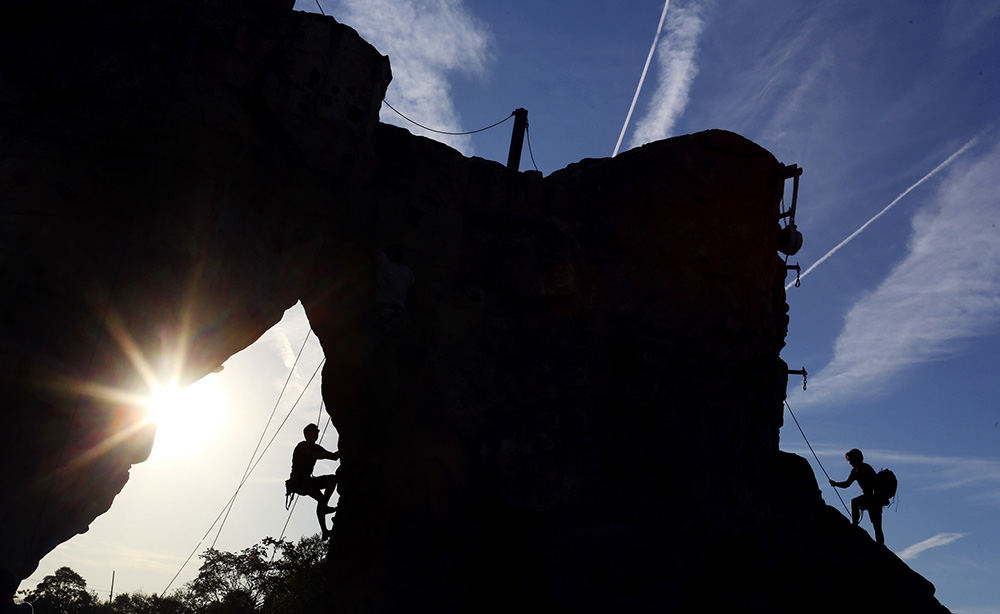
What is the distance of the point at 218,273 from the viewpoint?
40.9ft

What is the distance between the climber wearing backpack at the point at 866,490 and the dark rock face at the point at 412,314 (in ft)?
3.95

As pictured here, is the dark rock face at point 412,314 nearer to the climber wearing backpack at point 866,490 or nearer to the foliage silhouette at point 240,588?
the climber wearing backpack at point 866,490

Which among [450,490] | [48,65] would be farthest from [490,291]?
[48,65]

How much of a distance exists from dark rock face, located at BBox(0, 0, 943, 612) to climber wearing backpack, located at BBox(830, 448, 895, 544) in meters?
1.20

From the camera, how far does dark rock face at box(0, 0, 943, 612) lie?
1148 cm

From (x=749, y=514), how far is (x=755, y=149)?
8.16 m

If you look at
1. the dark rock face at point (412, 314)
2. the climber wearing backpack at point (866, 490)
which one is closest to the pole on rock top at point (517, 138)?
the dark rock face at point (412, 314)

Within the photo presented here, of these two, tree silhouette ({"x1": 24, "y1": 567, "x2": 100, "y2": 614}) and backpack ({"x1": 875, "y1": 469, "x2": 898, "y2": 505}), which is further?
tree silhouette ({"x1": 24, "y1": 567, "x2": 100, "y2": 614})

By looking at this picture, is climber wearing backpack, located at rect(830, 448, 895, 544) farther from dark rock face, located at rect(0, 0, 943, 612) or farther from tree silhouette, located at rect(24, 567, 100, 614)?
tree silhouette, located at rect(24, 567, 100, 614)

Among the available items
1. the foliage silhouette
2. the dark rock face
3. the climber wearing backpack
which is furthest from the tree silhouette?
the climber wearing backpack

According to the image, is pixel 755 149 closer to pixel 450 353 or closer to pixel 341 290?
pixel 450 353

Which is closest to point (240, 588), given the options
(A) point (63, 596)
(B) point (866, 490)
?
(A) point (63, 596)

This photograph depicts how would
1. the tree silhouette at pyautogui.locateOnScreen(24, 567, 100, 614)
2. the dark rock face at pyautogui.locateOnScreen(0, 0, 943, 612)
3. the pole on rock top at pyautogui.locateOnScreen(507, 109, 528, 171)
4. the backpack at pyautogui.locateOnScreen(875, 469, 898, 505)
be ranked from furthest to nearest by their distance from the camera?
the tree silhouette at pyautogui.locateOnScreen(24, 567, 100, 614), the pole on rock top at pyautogui.locateOnScreen(507, 109, 528, 171), the backpack at pyautogui.locateOnScreen(875, 469, 898, 505), the dark rock face at pyautogui.locateOnScreen(0, 0, 943, 612)

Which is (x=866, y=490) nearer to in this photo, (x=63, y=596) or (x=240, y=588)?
(x=240, y=588)
